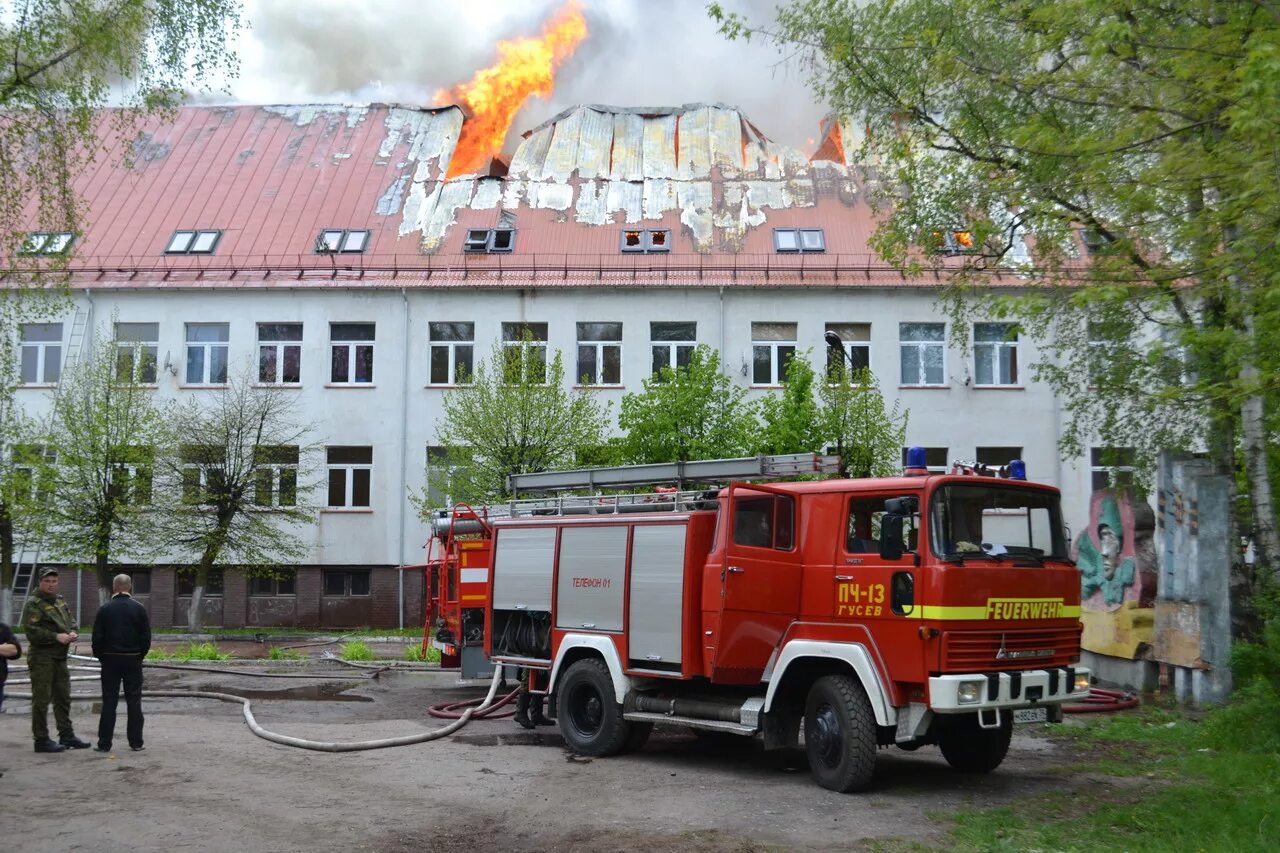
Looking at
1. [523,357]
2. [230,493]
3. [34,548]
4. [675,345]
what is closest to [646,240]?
[675,345]

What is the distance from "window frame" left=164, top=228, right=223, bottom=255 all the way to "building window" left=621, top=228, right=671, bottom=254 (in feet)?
39.7

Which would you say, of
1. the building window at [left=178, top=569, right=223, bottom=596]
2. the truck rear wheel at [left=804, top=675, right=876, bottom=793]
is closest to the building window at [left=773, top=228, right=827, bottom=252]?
the building window at [left=178, top=569, right=223, bottom=596]

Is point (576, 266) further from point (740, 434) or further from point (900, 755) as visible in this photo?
point (900, 755)

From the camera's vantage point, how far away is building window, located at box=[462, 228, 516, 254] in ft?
113

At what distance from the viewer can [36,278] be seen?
15086 mm

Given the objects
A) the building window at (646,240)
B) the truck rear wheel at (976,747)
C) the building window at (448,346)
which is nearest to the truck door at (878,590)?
the truck rear wheel at (976,747)

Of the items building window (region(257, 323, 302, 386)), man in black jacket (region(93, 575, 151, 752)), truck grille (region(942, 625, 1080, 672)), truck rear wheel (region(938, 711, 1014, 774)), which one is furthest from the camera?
building window (region(257, 323, 302, 386))

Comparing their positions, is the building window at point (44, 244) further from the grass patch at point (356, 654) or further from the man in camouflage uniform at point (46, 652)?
the grass patch at point (356, 654)

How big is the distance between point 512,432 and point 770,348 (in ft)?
28.5

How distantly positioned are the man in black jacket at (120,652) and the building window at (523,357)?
1748 centimetres

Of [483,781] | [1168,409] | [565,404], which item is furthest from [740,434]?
[483,781]

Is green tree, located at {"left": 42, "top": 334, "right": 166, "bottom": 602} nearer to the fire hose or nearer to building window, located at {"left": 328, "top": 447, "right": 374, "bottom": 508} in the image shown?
building window, located at {"left": 328, "top": 447, "right": 374, "bottom": 508}

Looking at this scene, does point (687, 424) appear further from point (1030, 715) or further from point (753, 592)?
point (1030, 715)

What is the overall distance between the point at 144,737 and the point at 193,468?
60.1ft
